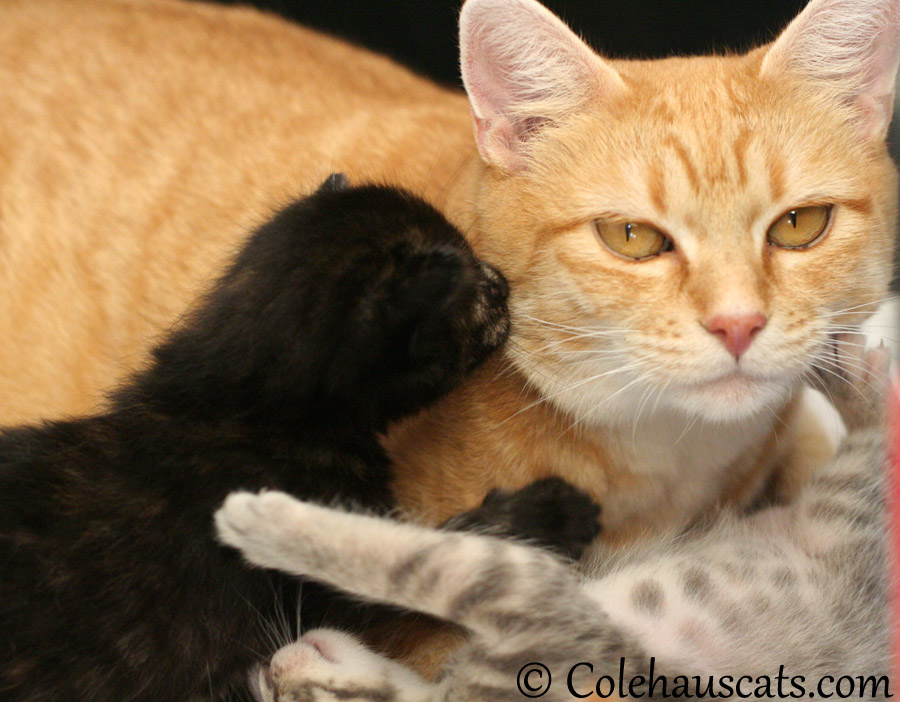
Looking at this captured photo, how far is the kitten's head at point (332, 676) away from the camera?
5.08 feet

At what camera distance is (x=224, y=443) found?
5.46 feet

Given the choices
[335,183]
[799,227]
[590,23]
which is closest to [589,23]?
[590,23]

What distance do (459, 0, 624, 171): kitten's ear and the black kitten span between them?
7.7 inches

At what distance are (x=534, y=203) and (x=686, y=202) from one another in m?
0.26

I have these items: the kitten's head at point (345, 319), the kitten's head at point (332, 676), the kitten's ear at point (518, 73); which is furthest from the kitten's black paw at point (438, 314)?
the kitten's head at point (332, 676)

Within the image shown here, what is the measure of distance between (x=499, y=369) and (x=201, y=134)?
0.91 metres

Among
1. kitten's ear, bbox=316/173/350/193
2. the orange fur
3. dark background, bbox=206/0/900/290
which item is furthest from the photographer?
dark background, bbox=206/0/900/290

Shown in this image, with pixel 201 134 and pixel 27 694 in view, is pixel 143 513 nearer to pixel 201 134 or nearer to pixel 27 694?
pixel 27 694

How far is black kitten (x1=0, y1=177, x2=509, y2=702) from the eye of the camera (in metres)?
1.52

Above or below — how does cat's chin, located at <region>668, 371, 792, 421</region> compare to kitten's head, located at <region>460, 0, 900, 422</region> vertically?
below

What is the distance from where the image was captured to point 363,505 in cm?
168

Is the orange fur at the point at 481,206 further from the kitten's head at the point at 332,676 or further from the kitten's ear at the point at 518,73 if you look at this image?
the kitten's head at the point at 332,676

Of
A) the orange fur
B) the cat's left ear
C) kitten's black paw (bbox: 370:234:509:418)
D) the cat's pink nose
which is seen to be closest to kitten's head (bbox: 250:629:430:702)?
the orange fur

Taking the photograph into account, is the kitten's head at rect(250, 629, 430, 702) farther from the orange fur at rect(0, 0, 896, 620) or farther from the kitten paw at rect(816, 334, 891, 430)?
the kitten paw at rect(816, 334, 891, 430)
